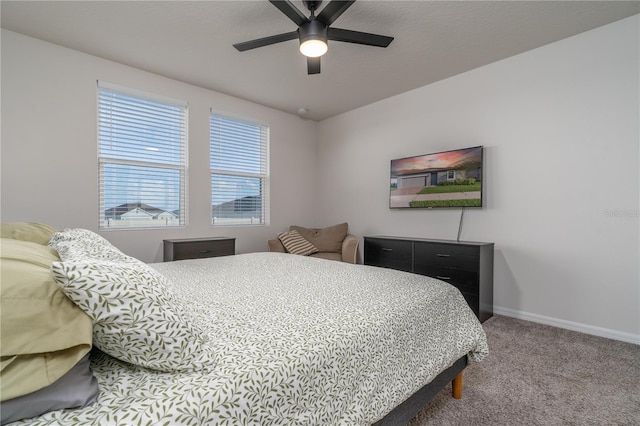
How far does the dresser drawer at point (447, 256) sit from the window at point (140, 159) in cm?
292

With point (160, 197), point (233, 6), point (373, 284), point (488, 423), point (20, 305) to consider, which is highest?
point (233, 6)

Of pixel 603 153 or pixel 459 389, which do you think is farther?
pixel 603 153

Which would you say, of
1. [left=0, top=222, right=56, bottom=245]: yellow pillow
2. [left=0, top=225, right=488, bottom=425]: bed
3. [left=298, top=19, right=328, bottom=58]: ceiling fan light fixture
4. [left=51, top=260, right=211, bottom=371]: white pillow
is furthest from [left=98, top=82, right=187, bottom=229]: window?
[left=51, top=260, right=211, bottom=371]: white pillow

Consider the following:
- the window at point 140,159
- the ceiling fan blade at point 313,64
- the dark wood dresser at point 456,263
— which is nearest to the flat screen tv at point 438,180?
the dark wood dresser at point 456,263

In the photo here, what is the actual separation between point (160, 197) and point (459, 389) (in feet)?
11.7

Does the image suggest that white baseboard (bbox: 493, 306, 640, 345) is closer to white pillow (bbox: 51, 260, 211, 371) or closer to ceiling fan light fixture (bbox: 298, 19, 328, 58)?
ceiling fan light fixture (bbox: 298, 19, 328, 58)

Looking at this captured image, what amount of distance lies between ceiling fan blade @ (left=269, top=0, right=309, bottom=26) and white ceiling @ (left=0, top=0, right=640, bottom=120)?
11.1 inches

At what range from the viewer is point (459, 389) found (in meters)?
1.76

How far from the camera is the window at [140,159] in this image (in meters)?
3.29

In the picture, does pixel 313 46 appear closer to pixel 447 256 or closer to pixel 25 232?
pixel 25 232

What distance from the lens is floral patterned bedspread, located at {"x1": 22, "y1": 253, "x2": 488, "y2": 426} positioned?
0.74 metres

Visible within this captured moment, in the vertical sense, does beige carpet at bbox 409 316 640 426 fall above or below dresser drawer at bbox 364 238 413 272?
below

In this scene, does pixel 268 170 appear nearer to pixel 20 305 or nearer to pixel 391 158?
pixel 391 158

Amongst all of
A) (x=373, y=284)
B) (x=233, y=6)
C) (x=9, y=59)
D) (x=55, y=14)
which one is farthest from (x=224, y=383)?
(x=9, y=59)
